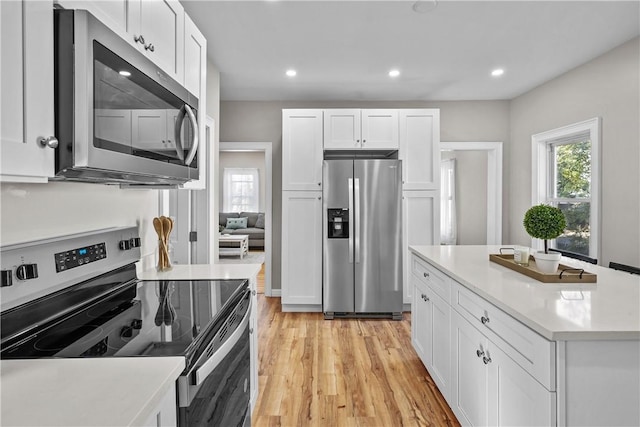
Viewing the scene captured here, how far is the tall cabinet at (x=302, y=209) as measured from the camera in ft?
13.4

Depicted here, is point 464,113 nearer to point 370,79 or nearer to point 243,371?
point 370,79

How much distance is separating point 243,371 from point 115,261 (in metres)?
0.75

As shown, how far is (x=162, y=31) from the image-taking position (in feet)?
4.96

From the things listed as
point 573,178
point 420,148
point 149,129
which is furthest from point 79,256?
point 573,178

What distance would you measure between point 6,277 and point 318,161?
3.31 m

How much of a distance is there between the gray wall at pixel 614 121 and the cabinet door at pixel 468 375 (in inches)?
85.7

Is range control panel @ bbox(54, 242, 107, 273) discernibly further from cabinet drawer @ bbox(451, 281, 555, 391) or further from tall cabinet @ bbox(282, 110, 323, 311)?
tall cabinet @ bbox(282, 110, 323, 311)

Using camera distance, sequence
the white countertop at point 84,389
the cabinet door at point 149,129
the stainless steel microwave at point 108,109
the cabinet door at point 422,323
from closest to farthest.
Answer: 1. the white countertop at point 84,389
2. the stainless steel microwave at point 108,109
3. the cabinet door at point 149,129
4. the cabinet door at point 422,323

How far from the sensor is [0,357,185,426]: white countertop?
66cm

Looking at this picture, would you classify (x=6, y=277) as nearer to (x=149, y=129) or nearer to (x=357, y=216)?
(x=149, y=129)

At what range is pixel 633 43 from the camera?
2.94m

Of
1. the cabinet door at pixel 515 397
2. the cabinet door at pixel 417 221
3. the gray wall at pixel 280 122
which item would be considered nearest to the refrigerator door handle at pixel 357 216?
the cabinet door at pixel 417 221

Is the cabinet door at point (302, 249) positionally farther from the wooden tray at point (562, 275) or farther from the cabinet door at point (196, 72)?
the wooden tray at point (562, 275)

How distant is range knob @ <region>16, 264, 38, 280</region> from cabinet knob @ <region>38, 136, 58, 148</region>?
1.43 feet
